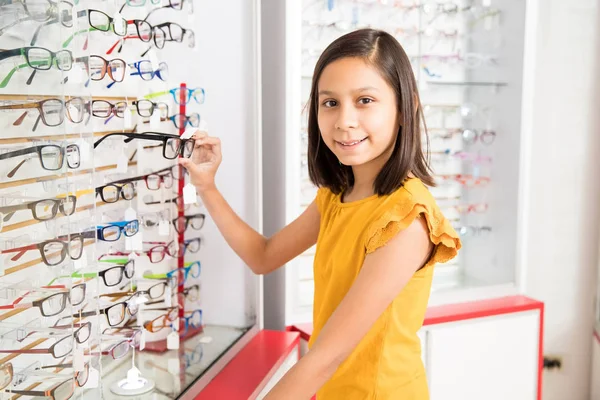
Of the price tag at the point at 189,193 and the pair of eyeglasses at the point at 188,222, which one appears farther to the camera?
the pair of eyeglasses at the point at 188,222

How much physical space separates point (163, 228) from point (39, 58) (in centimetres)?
69

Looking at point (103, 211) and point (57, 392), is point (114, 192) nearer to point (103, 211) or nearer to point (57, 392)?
point (103, 211)

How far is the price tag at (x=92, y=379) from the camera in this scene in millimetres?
1180

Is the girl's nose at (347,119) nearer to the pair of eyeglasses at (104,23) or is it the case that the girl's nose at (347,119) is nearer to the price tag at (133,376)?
the pair of eyeglasses at (104,23)

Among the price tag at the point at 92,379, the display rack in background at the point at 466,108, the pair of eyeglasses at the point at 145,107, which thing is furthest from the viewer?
the display rack in background at the point at 466,108

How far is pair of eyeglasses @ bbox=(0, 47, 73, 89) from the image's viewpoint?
943 millimetres

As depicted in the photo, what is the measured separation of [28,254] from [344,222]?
2.38 ft

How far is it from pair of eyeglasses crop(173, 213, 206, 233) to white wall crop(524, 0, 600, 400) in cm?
172

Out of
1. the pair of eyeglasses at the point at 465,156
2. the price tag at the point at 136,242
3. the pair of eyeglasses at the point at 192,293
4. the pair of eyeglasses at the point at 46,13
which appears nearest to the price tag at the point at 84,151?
the pair of eyeglasses at the point at 46,13

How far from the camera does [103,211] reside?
139cm

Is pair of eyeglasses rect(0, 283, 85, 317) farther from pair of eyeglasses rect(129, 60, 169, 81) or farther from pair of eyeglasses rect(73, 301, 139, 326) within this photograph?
pair of eyeglasses rect(129, 60, 169, 81)

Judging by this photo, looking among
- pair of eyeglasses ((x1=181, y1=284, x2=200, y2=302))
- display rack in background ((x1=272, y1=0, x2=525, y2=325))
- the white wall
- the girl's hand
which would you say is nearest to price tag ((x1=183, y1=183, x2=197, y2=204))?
the girl's hand

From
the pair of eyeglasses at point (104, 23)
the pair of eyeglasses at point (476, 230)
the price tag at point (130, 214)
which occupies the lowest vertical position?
the pair of eyeglasses at point (476, 230)

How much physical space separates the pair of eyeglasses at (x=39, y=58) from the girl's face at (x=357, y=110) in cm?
58
